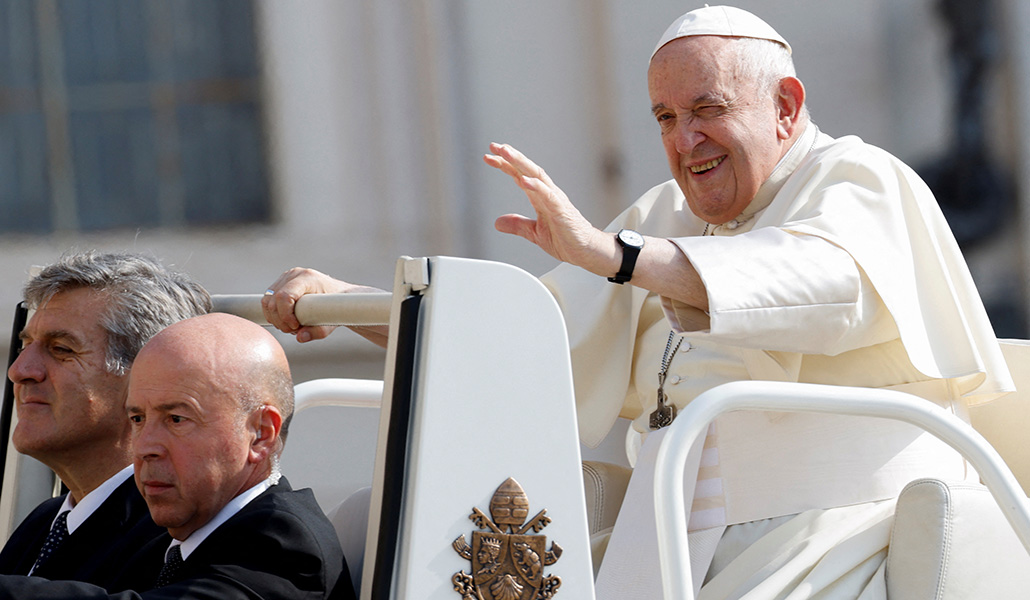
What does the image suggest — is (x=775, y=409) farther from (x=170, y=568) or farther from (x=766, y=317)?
(x=170, y=568)

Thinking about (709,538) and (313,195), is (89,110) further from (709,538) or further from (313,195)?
(709,538)

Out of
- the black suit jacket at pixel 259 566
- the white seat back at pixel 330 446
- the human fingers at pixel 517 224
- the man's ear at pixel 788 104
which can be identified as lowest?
the white seat back at pixel 330 446

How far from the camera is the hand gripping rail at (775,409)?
194 cm

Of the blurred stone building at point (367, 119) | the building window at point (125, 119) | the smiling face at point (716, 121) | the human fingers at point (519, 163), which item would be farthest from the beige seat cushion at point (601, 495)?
the building window at point (125, 119)

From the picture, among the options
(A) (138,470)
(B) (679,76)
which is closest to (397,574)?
(A) (138,470)

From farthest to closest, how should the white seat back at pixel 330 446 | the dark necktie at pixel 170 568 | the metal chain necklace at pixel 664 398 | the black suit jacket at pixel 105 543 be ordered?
the white seat back at pixel 330 446
the metal chain necklace at pixel 664 398
the black suit jacket at pixel 105 543
the dark necktie at pixel 170 568

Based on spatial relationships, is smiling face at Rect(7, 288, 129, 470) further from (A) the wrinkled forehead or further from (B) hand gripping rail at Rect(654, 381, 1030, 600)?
(B) hand gripping rail at Rect(654, 381, 1030, 600)

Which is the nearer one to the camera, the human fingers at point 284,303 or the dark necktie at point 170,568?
the dark necktie at point 170,568

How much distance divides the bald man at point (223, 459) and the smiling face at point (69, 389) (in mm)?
469

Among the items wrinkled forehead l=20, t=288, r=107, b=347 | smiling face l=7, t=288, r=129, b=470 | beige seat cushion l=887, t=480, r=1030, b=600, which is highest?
wrinkled forehead l=20, t=288, r=107, b=347

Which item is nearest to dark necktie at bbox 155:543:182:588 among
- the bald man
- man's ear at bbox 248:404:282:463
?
the bald man

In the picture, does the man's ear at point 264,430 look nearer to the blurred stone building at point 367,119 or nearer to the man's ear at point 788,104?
the man's ear at point 788,104

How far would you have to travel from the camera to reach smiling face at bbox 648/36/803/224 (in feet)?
8.70

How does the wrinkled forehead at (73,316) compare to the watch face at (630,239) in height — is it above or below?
below
